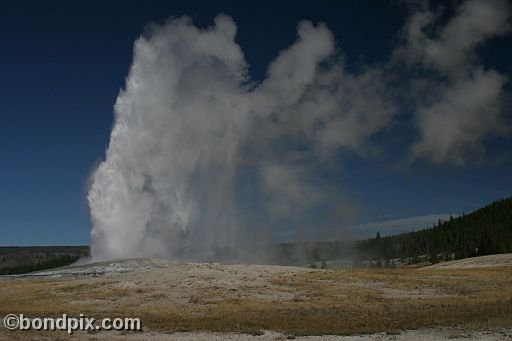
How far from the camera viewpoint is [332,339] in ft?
Result: 70.8

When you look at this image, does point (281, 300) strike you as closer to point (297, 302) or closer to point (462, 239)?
point (297, 302)

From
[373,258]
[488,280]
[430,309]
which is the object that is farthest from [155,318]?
[373,258]

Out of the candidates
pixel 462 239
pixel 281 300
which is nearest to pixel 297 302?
pixel 281 300

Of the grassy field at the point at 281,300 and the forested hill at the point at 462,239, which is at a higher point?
the forested hill at the point at 462,239

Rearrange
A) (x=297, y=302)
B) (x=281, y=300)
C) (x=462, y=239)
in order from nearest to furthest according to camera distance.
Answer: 1. (x=297, y=302)
2. (x=281, y=300)
3. (x=462, y=239)

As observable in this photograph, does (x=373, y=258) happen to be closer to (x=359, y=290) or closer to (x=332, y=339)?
(x=359, y=290)

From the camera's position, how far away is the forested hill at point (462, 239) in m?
124

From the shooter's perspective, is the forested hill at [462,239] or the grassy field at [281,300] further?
the forested hill at [462,239]

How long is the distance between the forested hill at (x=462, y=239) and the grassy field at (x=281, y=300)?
71.0 meters

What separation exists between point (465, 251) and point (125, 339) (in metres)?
123

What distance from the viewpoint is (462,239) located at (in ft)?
492

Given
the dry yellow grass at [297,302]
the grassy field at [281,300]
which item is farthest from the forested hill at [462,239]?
the dry yellow grass at [297,302]

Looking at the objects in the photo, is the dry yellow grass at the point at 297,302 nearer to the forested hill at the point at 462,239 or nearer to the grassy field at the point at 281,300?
the grassy field at the point at 281,300

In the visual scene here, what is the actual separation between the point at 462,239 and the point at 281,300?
124200 millimetres
